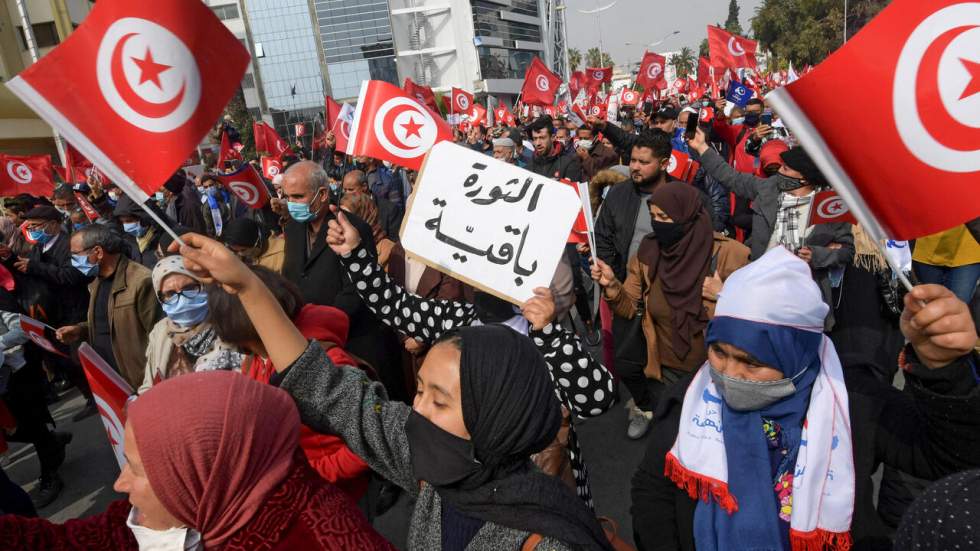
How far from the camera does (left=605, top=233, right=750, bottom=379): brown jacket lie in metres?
3.01

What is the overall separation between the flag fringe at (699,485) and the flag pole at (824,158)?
0.71 meters

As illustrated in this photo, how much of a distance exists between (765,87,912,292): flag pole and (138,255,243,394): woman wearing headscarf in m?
2.25

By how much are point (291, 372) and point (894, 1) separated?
173 cm

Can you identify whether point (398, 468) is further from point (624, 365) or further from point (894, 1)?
point (624, 365)

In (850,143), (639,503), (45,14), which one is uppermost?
(45,14)

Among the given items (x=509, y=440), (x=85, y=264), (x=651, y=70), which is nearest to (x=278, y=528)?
(x=509, y=440)

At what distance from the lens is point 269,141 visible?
10.8 metres

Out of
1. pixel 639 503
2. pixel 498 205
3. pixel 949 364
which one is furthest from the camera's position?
pixel 498 205

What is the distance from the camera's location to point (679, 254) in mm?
3094

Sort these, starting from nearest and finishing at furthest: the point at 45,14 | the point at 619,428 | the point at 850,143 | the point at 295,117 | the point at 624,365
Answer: the point at 850,143, the point at 624,365, the point at 619,428, the point at 45,14, the point at 295,117

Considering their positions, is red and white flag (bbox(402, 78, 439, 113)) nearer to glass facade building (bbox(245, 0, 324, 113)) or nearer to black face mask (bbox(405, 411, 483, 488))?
black face mask (bbox(405, 411, 483, 488))

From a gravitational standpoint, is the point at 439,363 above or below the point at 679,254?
above

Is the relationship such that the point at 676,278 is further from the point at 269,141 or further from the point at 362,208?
the point at 269,141

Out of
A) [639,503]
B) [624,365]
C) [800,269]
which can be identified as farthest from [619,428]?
[800,269]
